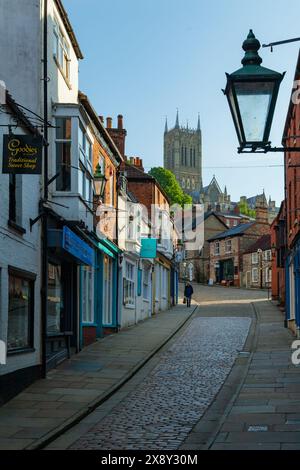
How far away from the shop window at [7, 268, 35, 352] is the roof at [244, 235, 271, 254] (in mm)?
54192

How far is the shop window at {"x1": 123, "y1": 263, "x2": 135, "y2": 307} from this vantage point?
2956 centimetres

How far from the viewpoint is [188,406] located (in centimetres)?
1325

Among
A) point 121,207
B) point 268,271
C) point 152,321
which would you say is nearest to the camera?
point 121,207

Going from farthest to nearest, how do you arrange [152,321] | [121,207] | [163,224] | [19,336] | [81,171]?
[163,224]
[152,321]
[121,207]
[81,171]
[19,336]

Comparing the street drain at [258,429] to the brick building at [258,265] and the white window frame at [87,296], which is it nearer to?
the white window frame at [87,296]

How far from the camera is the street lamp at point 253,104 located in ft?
22.4

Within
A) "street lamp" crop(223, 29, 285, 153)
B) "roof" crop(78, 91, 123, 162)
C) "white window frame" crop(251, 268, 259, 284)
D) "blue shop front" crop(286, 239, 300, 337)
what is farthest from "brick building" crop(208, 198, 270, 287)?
"street lamp" crop(223, 29, 285, 153)

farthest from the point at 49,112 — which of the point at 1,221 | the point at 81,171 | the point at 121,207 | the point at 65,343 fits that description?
the point at 121,207

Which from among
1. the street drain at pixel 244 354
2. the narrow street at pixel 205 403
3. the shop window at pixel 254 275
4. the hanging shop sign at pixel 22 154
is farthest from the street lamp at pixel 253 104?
the shop window at pixel 254 275

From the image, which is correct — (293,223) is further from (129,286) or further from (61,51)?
(61,51)

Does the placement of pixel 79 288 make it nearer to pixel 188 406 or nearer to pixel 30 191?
pixel 30 191

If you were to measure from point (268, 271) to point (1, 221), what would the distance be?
57.6 meters

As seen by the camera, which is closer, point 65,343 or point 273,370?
point 273,370

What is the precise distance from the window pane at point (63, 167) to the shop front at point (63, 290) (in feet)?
3.23
